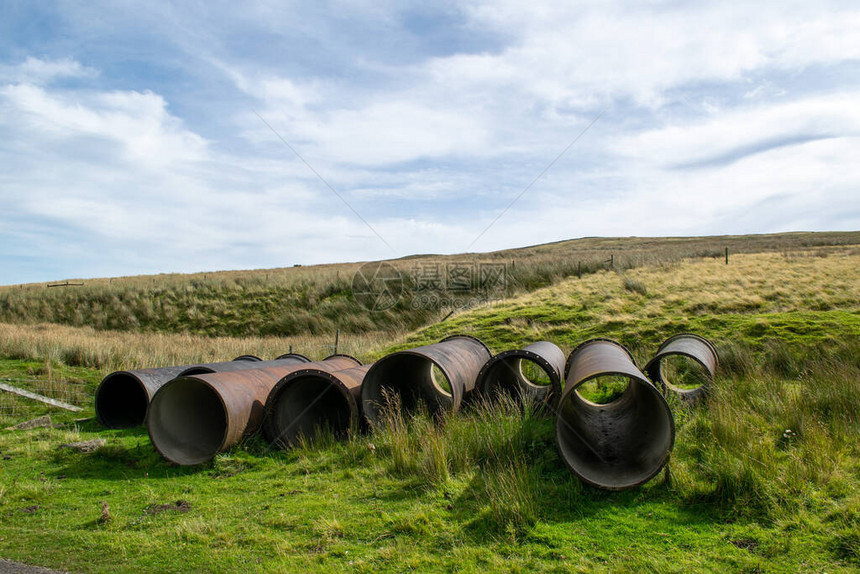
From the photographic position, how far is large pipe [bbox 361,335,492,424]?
7812mm

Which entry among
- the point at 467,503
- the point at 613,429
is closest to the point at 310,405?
the point at 467,503

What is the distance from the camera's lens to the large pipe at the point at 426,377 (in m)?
7.81

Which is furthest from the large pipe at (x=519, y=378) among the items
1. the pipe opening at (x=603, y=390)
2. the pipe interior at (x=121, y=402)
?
the pipe interior at (x=121, y=402)

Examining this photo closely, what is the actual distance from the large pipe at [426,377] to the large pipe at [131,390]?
2.40 metres

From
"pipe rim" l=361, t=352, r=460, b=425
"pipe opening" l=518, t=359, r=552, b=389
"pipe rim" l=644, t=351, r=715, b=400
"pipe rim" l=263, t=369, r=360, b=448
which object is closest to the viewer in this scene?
"pipe rim" l=361, t=352, r=460, b=425

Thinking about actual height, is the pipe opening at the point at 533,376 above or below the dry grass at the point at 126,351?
below

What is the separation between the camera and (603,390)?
950cm

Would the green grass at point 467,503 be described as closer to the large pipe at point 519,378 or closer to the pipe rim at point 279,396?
the pipe rim at point 279,396

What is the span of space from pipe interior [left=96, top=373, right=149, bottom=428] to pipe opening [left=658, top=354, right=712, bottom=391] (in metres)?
10.1

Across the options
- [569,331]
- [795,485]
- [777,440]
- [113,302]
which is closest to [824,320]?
[569,331]

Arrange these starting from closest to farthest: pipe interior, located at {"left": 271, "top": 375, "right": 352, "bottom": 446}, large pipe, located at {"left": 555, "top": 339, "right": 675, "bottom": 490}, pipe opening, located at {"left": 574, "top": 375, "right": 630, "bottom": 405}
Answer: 1. large pipe, located at {"left": 555, "top": 339, "right": 675, "bottom": 490}
2. pipe interior, located at {"left": 271, "top": 375, "right": 352, "bottom": 446}
3. pipe opening, located at {"left": 574, "top": 375, "right": 630, "bottom": 405}

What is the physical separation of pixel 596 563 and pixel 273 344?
731 inches

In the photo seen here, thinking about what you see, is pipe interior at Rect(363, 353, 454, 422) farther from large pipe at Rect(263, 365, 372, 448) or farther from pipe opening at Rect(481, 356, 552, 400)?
pipe opening at Rect(481, 356, 552, 400)

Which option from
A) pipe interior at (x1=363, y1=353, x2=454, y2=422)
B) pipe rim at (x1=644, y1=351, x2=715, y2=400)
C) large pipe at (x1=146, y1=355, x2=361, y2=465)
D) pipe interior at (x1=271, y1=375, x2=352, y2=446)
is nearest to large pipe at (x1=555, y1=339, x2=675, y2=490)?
pipe rim at (x1=644, y1=351, x2=715, y2=400)
